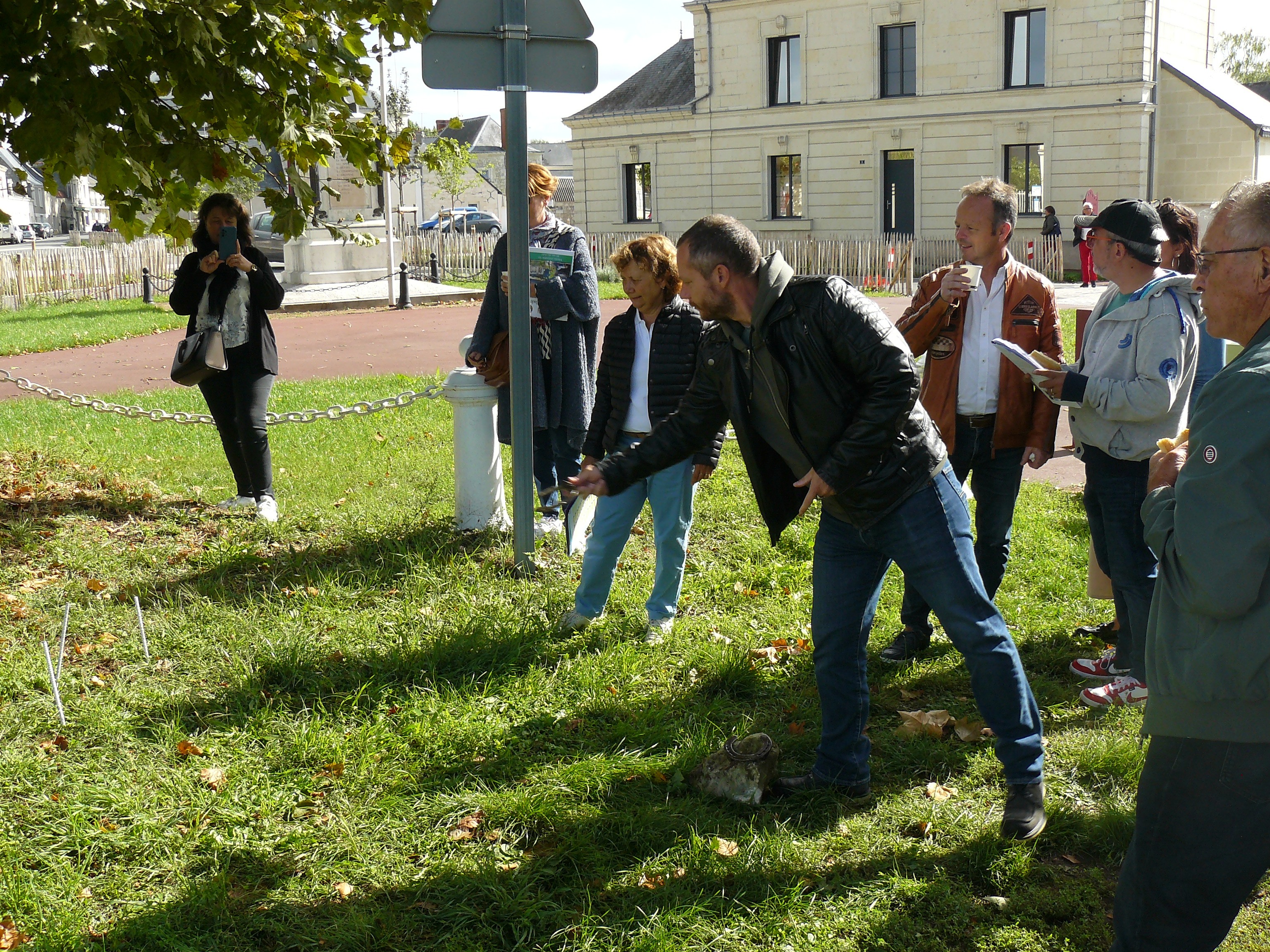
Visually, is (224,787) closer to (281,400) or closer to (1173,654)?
(1173,654)

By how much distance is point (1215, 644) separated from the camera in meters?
2.23

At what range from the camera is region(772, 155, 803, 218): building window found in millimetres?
41250

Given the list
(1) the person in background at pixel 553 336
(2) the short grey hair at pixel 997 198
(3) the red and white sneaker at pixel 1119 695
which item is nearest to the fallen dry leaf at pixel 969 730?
(3) the red and white sneaker at pixel 1119 695

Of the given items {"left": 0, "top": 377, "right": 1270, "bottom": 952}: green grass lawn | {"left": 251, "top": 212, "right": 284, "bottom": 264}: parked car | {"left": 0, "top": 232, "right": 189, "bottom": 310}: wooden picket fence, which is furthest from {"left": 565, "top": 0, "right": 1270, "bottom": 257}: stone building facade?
{"left": 0, "top": 377, "right": 1270, "bottom": 952}: green grass lawn

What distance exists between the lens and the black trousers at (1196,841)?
2236mm

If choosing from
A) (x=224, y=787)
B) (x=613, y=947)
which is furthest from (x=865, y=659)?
(x=224, y=787)

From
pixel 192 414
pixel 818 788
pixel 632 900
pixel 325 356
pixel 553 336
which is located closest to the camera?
pixel 632 900

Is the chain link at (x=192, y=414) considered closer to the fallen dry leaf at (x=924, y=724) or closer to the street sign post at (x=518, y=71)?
the street sign post at (x=518, y=71)

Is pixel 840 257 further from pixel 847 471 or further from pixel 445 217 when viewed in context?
pixel 445 217

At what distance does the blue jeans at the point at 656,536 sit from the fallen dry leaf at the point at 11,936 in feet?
9.07

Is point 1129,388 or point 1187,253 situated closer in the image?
point 1129,388

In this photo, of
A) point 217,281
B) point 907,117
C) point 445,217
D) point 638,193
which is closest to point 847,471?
point 217,281

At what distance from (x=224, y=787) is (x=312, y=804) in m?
0.33

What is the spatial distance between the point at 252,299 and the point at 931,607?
5003 millimetres
